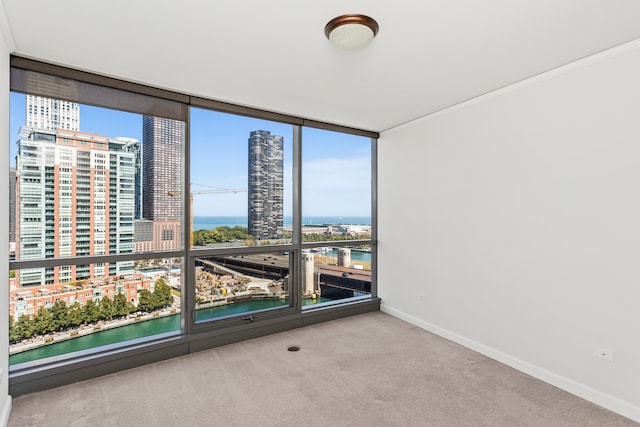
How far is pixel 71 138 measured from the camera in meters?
2.65

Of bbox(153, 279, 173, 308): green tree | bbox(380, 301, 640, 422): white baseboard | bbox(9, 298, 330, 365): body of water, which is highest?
bbox(153, 279, 173, 308): green tree

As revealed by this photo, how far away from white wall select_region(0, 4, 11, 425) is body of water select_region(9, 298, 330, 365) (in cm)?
29

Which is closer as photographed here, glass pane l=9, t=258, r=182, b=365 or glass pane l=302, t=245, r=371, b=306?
glass pane l=9, t=258, r=182, b=365

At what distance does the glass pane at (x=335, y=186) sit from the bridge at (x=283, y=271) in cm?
44

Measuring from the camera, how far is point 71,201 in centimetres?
263

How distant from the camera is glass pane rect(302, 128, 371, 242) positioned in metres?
4.00

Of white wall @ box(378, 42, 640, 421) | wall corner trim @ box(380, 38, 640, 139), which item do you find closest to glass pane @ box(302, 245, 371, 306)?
white wall @ box(378, 42, 640, 421)

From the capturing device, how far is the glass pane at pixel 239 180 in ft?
10.7

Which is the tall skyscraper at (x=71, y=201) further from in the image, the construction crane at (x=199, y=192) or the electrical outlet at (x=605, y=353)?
the electrical outlet at (x=605, y=353)

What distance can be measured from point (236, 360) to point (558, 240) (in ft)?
9.60

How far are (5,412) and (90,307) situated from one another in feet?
2.74

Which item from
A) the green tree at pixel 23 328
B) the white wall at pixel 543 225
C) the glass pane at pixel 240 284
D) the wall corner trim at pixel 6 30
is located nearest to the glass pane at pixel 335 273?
the glass pane at pixel 240 284

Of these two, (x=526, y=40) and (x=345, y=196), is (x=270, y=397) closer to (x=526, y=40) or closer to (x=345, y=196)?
(x=345, y=196)

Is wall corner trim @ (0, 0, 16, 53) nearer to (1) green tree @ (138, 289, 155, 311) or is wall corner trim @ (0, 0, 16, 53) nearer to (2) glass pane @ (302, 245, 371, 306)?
(1) green tree @ (138, 289, 155, 311)
